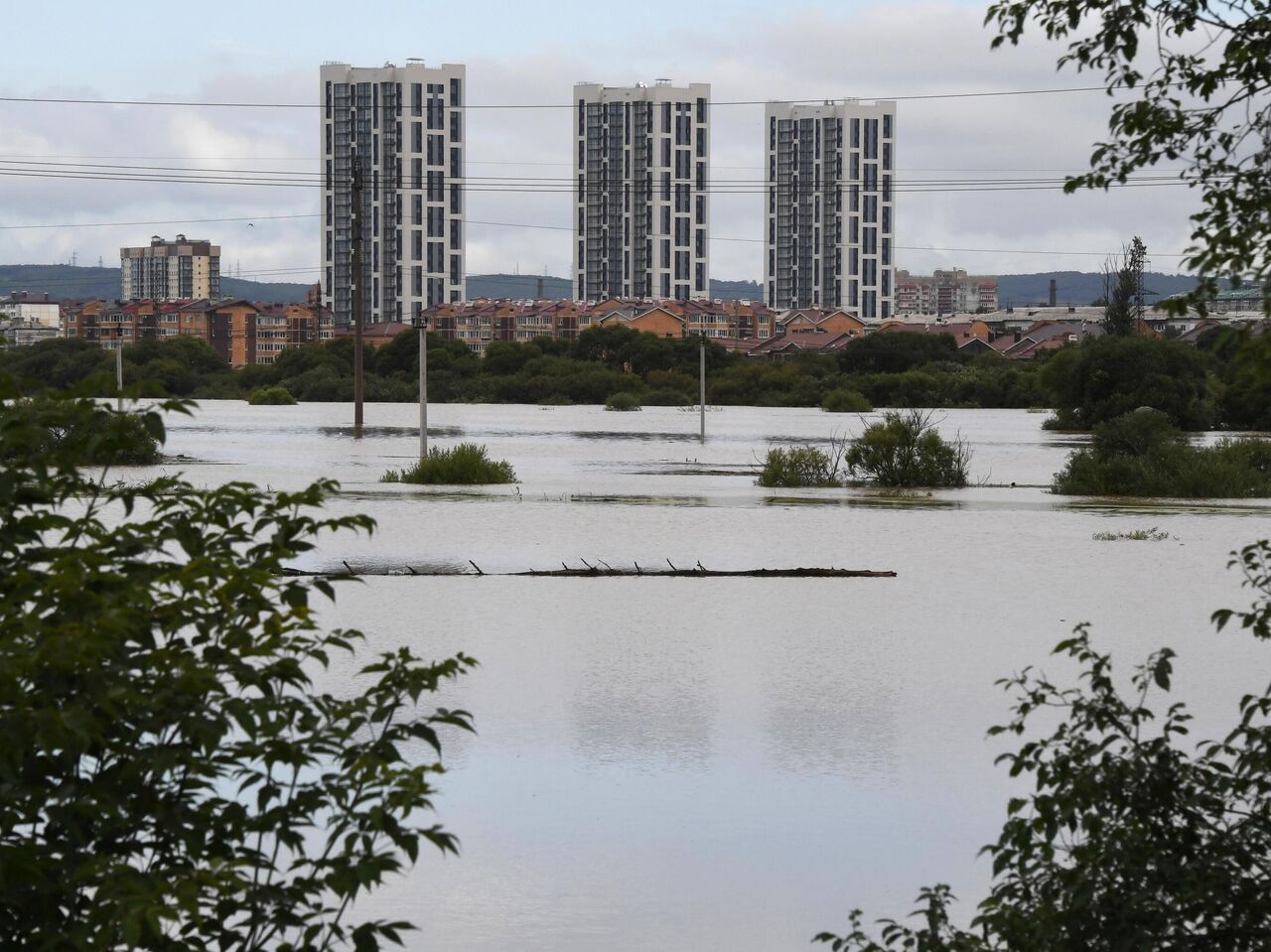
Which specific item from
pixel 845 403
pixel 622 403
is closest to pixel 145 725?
pixel 845 403

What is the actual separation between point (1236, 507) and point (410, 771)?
2176 cm

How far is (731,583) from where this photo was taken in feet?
45.5

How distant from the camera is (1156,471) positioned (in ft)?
84.9

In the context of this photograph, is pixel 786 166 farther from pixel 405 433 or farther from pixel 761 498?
pixel 761 498

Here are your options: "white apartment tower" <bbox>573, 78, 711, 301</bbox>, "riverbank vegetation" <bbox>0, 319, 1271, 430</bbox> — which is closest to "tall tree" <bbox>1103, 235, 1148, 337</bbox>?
"riverbank vegetation" <bbox>0, 319, 1271, 430</bbox>

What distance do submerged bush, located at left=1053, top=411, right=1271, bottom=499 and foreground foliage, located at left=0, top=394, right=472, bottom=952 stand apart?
23.4 meters

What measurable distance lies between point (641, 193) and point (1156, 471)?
14704 cm

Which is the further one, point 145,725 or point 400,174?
point 400,174

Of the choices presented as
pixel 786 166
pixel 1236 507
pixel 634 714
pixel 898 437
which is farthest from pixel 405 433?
pixel 786 166

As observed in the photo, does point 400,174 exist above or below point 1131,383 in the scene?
above

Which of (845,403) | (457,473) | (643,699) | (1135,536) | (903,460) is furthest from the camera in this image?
(845,403)

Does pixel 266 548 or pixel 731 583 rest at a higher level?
pixel 266 548

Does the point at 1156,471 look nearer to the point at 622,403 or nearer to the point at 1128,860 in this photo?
the point at 1128,860

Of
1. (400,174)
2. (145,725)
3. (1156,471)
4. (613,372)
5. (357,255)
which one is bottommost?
(1156,471)
